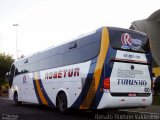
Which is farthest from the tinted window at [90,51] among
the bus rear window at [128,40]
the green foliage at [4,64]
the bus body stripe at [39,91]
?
the green foliage at [4,64]

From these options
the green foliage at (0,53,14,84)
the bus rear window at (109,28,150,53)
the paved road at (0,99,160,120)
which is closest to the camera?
the bus rear window at (109,28,150,53)

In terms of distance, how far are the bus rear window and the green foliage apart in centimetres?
3580

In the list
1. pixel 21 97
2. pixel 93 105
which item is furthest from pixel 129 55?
pixel 21 97

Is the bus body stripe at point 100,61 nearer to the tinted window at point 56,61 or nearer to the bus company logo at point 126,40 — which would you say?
the bus company logo at point 126,40

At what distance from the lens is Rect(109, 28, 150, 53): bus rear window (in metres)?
13.5

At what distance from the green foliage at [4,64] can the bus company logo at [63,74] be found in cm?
3113

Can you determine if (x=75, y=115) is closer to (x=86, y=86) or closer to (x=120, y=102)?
(x=86, y=86)

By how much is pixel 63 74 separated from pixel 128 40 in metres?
3.71

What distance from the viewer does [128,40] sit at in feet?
45.5

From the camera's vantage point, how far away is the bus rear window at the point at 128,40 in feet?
44.2

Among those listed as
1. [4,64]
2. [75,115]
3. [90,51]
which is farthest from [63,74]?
[4,64]

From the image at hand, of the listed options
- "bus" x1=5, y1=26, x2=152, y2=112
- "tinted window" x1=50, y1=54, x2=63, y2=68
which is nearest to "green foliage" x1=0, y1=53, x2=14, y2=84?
"tinted window" x1=50, y1=54, x2=63, y2=68

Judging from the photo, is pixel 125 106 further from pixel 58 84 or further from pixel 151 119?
pixel 58 84

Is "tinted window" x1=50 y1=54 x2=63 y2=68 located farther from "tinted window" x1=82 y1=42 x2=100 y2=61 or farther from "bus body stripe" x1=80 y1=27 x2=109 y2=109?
"bus body stripe" x1=80 y1=27 x2=109 y2=109
